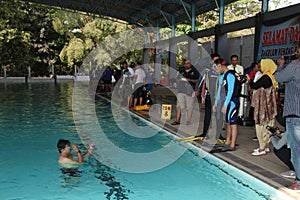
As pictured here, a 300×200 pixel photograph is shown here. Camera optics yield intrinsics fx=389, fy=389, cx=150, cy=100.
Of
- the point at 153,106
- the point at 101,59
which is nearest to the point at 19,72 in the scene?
the point at 101,59

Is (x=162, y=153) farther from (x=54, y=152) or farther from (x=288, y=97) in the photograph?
(x=288, y=97)

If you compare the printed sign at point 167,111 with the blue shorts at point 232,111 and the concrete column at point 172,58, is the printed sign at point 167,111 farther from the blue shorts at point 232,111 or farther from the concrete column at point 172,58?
the concrete column at point 172,58

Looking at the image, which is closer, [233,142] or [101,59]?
[233,142]

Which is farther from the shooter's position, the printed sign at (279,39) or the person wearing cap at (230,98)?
the printed sign at (279,39)

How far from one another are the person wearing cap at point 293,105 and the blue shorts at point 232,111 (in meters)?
2.02

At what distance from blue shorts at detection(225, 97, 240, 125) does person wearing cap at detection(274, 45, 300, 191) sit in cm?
202

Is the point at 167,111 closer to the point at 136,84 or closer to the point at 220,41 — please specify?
the point at 136,84

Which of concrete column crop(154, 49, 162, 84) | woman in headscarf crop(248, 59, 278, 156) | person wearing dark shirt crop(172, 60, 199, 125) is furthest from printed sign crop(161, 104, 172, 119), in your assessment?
concrete column crop(154, 49, 162, 84)

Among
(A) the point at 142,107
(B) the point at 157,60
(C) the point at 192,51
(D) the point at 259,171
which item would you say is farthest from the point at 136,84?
(B) the point at 157,60

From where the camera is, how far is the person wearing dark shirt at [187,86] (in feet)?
30.4

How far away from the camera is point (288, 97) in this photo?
4.86m

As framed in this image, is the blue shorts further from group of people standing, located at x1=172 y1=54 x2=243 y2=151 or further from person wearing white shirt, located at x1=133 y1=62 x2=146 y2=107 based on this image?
person wearing white shirt, located at x1=133 y1=62 x2=146 y2=107

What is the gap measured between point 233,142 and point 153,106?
7452 mm

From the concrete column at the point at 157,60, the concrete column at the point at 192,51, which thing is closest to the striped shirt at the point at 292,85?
the concrete column at the point at 192,51
